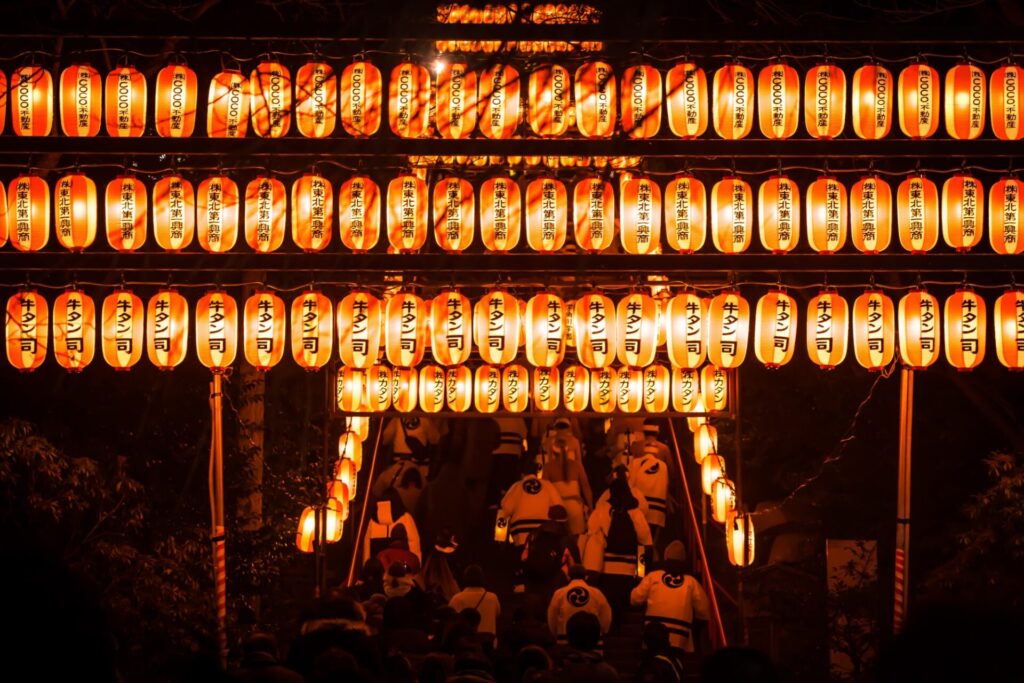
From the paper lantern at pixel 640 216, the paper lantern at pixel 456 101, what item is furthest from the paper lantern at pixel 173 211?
the paper lantern at pixel 640 216

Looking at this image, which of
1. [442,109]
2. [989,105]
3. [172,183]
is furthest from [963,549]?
[172,183]

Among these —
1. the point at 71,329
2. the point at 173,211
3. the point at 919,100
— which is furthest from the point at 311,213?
the point at 919,100

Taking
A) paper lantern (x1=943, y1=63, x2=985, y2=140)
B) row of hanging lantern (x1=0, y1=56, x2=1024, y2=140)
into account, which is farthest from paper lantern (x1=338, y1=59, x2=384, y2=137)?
paper lantern (x1=943, y1=63, x2=985, y2=140)

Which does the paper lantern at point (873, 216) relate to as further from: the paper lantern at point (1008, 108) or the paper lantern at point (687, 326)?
the paper lantern at point (687, 326)

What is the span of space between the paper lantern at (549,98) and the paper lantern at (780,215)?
5.93 ft

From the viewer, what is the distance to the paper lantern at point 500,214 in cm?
1121

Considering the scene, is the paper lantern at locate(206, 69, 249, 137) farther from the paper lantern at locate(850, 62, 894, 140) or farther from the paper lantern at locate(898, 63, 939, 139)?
the paper lantern at locate(898, 63, 939, 139)

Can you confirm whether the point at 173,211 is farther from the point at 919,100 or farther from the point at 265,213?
the point at 919,100

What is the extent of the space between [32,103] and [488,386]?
652 centimetres

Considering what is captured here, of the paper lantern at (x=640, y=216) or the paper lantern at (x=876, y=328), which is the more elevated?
the paper lantern at (x=640, y=216)

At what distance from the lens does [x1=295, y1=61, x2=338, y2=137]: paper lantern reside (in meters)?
11.0

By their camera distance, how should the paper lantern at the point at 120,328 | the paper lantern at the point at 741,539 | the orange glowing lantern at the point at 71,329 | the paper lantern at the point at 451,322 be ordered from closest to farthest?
the orange glowing lantern at the point at 71,329
the paper lantern at the point at 120,328
the paper lantern at the point at 451,322
the paper lantern at the point at 741,539

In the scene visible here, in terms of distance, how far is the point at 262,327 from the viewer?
11.6 m

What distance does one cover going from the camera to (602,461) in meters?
18.6
